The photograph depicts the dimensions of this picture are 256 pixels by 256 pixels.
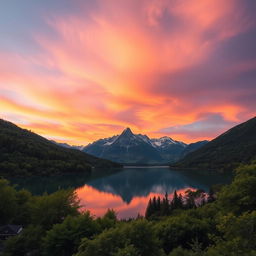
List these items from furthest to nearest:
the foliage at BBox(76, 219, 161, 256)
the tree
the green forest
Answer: the tree < the foliage at BBox(76, 219, 161, 256) < the green forest

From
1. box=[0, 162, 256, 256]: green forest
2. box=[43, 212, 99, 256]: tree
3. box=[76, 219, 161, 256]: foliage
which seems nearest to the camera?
box=[0, 162, 256, 256]: green forest

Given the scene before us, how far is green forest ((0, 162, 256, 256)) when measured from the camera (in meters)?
20.5

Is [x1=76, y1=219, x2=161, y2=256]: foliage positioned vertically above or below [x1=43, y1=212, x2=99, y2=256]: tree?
above

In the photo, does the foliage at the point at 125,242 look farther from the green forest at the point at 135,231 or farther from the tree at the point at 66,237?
the tree at the point at 66,237

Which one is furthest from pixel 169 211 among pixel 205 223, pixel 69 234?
pixel 69 234

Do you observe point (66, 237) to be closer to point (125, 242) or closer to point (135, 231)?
point (135, 231)

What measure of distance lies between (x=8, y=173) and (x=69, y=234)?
557ft

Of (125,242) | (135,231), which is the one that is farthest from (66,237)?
(125,242)

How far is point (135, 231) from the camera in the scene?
1173 inches

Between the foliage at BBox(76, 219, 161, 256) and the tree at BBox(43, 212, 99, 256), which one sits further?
the tree at BBox(43, 212, 99, 256)

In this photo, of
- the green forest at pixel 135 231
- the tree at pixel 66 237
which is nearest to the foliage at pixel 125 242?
the green forest at pixel 135 231

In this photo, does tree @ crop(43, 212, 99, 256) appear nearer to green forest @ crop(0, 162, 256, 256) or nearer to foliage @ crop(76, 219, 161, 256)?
green forest @ crop(0, 162, 256, 256)

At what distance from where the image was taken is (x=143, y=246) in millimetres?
28625

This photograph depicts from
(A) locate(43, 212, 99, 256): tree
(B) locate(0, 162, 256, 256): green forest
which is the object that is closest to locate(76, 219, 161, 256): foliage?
(B) locate(0, 162, 256, 256): green forest
